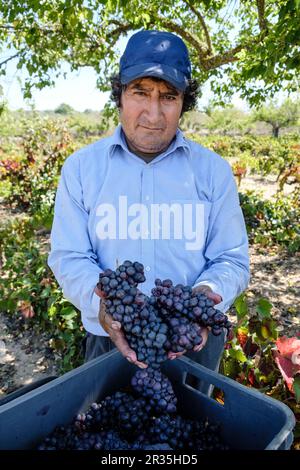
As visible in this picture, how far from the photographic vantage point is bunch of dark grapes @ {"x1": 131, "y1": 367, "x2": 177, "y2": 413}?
1220 millimetres

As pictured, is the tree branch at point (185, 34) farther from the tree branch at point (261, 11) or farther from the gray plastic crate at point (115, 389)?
the gray plastic crate at point (115, 389)

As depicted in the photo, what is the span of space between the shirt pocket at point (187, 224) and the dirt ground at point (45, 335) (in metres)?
2.11

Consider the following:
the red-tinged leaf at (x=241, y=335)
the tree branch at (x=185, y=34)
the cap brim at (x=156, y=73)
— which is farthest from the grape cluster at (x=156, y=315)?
the tree branch at (x=185, y=34)

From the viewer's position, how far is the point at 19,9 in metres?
4.22

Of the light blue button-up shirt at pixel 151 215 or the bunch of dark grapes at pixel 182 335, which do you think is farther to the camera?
A: the light blue button-up shirt at pixel 151 215

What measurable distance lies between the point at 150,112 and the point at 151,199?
0.38 meters

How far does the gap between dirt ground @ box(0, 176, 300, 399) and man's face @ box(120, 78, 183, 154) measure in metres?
2.35

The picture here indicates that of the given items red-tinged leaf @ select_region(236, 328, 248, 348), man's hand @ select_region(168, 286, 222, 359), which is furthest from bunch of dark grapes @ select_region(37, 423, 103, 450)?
red-tinged leaf @ select_region(236, 328, 248, 348)

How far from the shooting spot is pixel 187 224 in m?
1.82

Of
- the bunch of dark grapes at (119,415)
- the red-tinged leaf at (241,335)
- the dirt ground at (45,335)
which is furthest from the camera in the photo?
the dirt ground at (45,335)

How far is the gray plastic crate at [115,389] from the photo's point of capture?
1.13 m

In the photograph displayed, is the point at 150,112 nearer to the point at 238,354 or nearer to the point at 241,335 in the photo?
the point at 238,354

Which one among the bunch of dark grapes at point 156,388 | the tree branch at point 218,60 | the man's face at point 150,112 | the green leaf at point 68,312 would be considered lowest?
the green leaf at point 68,312

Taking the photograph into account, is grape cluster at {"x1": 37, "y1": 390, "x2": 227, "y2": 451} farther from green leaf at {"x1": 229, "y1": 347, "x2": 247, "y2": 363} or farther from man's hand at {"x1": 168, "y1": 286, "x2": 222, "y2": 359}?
green leaf at {"x1": 229, "y1": 347, "x2": 247, "y2": 363}
